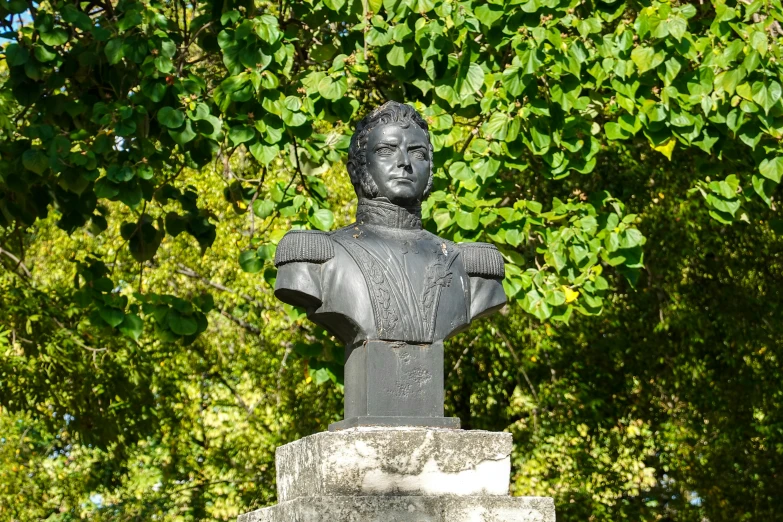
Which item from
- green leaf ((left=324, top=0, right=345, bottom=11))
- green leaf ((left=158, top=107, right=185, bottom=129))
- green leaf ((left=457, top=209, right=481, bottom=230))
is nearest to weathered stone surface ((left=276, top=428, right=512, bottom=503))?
green leaf ((left=457, top=209, right=481, bottom=230))

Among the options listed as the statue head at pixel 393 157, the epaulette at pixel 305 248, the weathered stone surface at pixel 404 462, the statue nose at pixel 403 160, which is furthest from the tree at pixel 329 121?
the weathered stone surface at pixel 404 462

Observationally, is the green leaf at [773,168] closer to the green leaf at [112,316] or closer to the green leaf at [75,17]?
the green leaf at [112,316]

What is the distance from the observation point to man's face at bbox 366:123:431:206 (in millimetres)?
5152

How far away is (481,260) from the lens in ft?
17.5

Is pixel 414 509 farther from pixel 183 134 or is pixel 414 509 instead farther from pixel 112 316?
pixel 112 316

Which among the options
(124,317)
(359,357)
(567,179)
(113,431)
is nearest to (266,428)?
(113,431)

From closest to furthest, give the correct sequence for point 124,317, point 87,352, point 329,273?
1. point 329,273
2. point 124,317
3. point 87,352

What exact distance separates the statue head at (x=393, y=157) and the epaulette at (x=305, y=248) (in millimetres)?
327

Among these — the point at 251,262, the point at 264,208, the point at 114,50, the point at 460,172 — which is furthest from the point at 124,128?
the point at 460,172

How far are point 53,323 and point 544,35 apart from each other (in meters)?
5.60

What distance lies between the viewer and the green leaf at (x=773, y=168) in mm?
7316

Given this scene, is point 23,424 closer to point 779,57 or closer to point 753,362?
point 753,362

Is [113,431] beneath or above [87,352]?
beneath

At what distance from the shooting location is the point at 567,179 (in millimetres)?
12734
